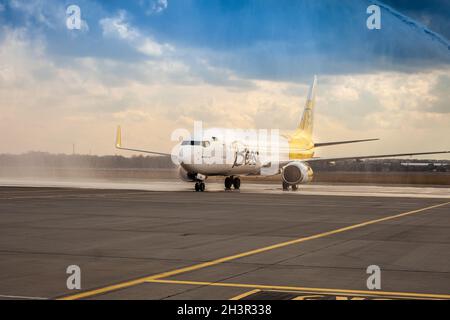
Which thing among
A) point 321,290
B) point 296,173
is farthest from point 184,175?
point 321,290

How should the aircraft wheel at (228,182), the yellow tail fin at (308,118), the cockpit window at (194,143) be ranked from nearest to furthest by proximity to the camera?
the cockpit window at (194,143)
the aircraft wheel at (228,182)
the yellow tail fin at (308,118)

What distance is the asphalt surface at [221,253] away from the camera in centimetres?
1095

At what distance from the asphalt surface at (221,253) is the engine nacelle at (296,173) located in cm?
2374

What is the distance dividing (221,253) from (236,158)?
35.3 m

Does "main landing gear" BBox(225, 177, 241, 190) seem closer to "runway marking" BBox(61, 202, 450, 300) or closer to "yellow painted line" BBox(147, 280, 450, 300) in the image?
"runway marking" BBox(61, 202, 450, 300)

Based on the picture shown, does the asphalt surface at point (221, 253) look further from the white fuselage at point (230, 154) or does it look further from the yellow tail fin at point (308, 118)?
the yellow tail fin at point (308, 118)

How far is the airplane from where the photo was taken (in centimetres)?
4759

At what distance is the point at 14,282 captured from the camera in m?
11.4

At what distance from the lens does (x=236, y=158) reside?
166ft

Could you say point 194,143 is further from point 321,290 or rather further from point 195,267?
point 321,290

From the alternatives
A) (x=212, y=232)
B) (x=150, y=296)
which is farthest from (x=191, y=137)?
(x=150, y=296)

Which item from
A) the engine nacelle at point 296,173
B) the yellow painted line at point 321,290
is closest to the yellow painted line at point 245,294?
the yellow painted line at point 321,290
